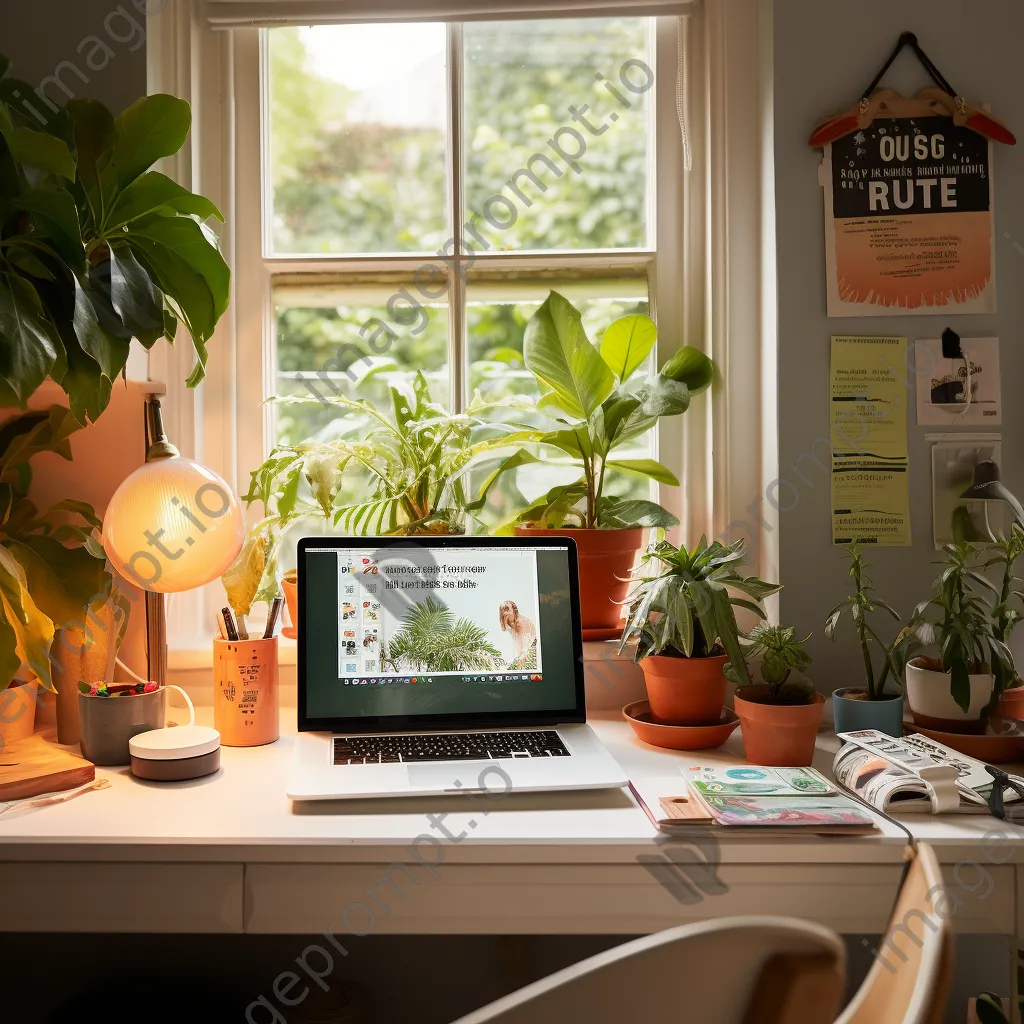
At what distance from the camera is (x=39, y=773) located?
1.21m

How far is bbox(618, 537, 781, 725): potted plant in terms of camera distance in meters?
1.37

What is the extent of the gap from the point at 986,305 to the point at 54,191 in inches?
59.0

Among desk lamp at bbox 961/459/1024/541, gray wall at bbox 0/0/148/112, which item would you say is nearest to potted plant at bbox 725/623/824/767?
desk lamp at bbox 961/459/1024/541

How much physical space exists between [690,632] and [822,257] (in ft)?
2.39

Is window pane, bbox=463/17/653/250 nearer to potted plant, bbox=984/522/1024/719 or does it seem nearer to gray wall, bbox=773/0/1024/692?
gray wall, bbox=773/0/1024/692

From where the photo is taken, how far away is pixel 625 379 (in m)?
1.74

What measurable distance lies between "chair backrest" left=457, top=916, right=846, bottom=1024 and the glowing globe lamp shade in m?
0.85

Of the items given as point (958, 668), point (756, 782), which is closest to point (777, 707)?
point (756, 782)

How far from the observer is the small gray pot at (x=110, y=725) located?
4.37 ft

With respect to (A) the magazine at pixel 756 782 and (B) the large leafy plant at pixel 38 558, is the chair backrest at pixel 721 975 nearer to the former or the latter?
(A) the magazine at pixel 756 782

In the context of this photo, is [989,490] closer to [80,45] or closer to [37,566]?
[37,566]

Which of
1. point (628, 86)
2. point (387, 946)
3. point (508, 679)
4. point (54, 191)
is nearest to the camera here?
point (54, 191)

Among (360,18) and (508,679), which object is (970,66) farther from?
(508,679)

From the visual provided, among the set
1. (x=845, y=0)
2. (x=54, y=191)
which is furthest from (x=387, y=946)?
(x=845, y=0)
